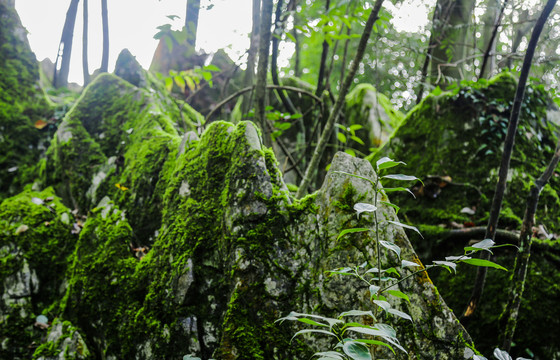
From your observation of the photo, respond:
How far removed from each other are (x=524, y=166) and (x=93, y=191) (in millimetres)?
4131

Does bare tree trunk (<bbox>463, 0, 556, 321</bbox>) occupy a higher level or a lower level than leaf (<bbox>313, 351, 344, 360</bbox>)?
higher

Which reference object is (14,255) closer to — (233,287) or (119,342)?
(119,342)

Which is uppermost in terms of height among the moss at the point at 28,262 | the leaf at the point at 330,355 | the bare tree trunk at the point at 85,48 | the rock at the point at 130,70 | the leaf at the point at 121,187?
the bare tree trunk at the point at 85,48

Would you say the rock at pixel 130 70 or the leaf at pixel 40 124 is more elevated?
the rock at pixel 130 70

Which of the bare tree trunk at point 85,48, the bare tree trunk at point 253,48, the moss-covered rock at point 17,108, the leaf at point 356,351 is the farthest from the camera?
the bare tree trunk at point 85,48

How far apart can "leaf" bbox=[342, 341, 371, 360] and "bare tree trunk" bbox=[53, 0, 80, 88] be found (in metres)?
8.09

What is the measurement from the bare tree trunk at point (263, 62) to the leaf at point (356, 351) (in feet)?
8.44

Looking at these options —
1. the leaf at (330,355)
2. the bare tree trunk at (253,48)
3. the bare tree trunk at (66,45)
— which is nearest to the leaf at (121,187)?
the bare tree trunk at (253,48)

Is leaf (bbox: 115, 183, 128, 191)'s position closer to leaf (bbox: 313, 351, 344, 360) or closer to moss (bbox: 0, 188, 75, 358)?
moss (bbox: 0, 188, 75, 358)

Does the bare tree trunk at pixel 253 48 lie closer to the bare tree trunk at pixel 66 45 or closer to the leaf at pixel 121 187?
the leaf at pixel 121 187

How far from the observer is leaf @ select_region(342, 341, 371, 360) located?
3.10 feet

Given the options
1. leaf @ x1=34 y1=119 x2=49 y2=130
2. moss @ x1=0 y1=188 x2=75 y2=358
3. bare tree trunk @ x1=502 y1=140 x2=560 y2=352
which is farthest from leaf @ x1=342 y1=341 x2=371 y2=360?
leaf @ x1=34 y1=119 x2=49 y2=130

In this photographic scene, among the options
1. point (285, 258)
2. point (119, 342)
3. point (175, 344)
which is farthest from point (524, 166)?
point (119, 342)

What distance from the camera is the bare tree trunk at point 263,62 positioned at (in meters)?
3.21
